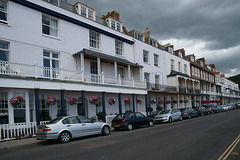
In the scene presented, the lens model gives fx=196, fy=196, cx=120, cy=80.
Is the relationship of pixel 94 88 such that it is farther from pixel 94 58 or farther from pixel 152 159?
pixel 152 159


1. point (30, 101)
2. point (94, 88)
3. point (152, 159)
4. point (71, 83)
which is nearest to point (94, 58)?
point (94, 88)

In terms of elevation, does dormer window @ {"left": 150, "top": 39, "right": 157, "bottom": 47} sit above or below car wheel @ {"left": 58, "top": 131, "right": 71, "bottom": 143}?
above

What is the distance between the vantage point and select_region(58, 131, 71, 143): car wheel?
32.6 ft

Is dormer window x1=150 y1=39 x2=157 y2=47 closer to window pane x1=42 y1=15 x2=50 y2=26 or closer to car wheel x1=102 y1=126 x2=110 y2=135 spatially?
window pane x1=42 y1=15 x2=50 y2=26

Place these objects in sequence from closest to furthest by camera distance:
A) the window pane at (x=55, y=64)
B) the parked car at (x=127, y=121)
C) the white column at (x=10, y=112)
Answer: the white column at (x=10, y=112) → the parked car at (x=127, y=121) → the window pane at (x=55, y=64)

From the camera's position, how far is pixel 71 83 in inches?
573

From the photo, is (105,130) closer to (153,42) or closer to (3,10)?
(3,10)

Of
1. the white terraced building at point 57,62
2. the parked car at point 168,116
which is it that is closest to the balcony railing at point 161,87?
the white terraced building at point 57,62

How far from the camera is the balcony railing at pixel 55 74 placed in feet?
39.6

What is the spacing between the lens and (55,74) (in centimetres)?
1521

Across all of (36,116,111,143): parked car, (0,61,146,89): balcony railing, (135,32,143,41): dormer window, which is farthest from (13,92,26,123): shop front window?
(135,32,143,41): dormer window

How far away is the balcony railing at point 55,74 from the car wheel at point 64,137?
448 centimetres

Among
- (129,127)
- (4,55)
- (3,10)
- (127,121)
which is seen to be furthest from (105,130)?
(3,10)

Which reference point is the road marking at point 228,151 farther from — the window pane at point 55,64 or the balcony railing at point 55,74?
the window pane at point 55,64
